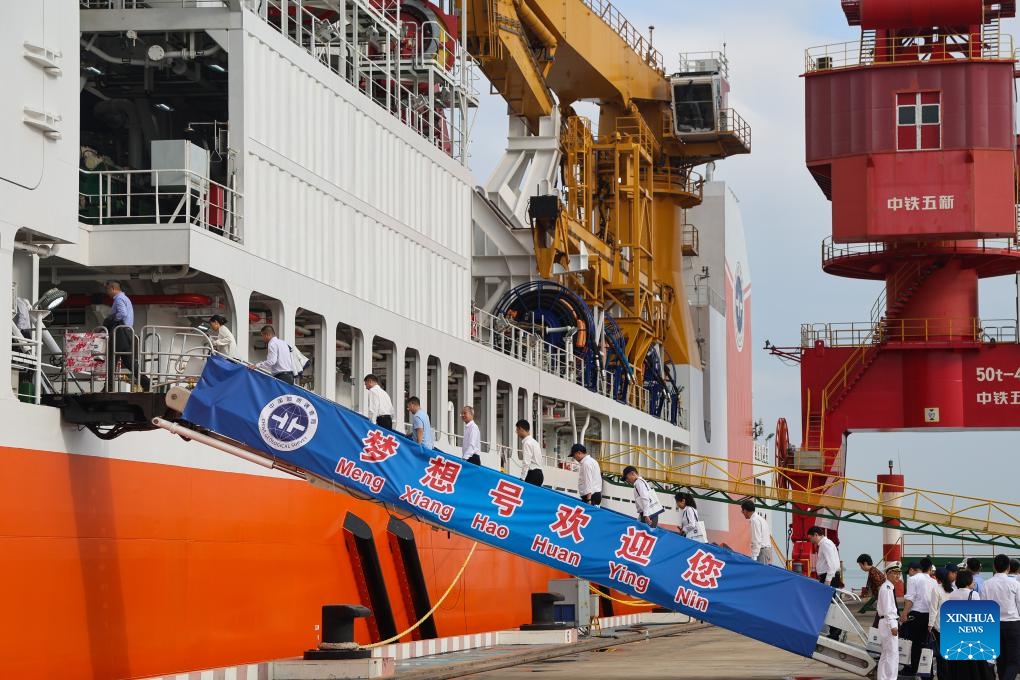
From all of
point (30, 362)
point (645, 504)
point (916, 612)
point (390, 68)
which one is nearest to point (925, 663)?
point (916, 612)

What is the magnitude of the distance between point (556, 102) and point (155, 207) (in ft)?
93.8

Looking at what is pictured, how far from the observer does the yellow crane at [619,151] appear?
1714 inches

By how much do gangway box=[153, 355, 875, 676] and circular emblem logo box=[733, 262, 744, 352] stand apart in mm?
47381

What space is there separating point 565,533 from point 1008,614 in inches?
196

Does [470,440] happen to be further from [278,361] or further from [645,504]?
[278,361]

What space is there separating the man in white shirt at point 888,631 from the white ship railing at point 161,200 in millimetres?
9185

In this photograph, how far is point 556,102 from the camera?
48219 mm

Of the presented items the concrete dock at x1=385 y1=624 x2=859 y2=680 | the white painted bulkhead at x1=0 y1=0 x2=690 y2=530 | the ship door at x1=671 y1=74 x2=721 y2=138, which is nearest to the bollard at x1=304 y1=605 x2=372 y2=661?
the concrete dock at x1=385 y1=624 x2=859 y2=680

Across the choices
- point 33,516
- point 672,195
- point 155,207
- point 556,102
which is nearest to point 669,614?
point 556,102

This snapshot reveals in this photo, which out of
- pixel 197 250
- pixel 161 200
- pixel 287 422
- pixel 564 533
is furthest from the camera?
pixel 161 200

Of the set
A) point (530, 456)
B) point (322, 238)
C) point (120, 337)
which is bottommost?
point (530, 456)

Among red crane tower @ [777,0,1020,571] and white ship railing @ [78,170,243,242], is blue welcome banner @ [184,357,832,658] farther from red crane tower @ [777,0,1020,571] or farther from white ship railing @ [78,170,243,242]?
red crane tower @ [777,0,1020,571]

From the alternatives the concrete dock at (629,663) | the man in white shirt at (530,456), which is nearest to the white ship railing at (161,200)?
the man in white shirt at (530,456)

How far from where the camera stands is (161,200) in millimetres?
21641
